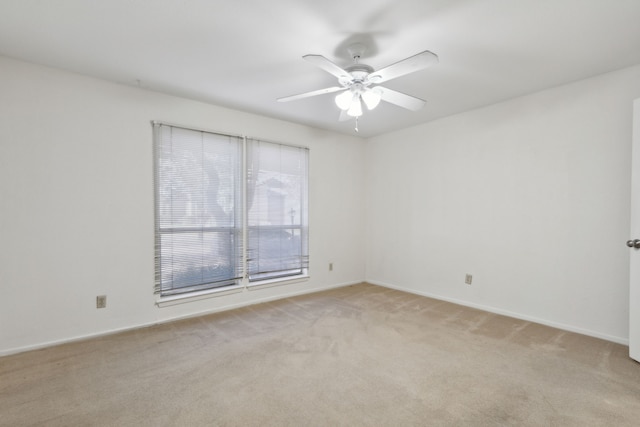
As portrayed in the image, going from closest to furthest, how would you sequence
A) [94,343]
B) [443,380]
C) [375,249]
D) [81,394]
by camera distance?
[81,394]
[443,380]
[94,343]
[375,249]

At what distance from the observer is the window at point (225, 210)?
3.24 meters

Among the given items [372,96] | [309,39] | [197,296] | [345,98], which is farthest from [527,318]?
[197,296]

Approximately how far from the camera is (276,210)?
410 centimetres

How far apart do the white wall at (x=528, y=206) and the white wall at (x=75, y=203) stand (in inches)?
116

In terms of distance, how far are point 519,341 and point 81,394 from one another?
348cm

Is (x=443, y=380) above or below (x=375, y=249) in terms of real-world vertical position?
below

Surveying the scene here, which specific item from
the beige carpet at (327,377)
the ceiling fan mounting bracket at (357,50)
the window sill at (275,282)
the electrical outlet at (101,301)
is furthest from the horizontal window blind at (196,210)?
the ceiling fan mounting bracket at (357,50)

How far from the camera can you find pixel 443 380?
6.87 feet

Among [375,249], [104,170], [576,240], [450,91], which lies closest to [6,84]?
[104,170]

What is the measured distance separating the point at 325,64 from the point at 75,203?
2.58m

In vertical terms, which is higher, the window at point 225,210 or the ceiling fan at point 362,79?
the ceiling fan at point 362,79

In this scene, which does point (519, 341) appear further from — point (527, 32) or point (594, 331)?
point (527, 32)

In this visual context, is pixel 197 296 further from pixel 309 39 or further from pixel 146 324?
pixel 309 39

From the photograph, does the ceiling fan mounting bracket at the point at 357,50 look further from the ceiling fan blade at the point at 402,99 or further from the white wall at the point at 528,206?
the white wall at the point at 528,206
